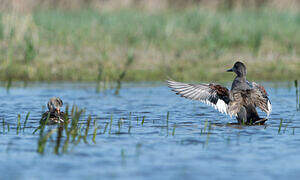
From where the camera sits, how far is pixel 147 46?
16.4 meters

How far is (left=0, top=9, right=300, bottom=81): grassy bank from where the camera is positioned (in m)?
14.7

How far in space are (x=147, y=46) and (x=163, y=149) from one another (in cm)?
959

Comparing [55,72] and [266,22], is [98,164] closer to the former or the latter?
[55,72]

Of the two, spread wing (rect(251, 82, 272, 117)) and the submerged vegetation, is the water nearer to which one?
the submerged vegetation

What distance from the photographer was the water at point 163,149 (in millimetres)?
5879

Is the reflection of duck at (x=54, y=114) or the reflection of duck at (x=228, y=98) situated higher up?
the reflection of duck at (x=228, y=98)

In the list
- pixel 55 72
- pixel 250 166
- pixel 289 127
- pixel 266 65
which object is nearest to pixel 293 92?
pixel 266 65

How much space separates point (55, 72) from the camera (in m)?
14.6

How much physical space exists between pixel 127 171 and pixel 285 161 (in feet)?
5.75

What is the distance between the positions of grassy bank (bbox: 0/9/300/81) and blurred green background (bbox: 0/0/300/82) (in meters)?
0.02

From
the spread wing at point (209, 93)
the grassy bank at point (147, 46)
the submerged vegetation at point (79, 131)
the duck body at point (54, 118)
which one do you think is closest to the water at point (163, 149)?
the submerged vegetation at point (79, 131)

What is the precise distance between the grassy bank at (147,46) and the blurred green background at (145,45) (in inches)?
1.0

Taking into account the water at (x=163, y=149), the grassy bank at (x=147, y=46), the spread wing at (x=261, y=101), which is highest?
the grassy bank at (x=147, y=46)

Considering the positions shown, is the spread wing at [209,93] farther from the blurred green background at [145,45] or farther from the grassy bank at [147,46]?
the blurred green background at [145,45]
